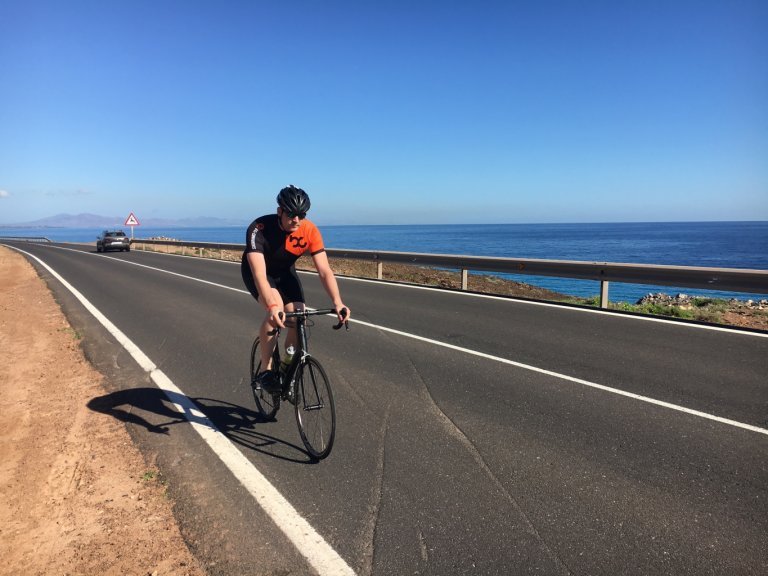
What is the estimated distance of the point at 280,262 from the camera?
4238 millimetres

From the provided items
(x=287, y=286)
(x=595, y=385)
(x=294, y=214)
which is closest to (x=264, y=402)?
→ (x=287, y=286)

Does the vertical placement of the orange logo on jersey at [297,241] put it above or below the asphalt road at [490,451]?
above

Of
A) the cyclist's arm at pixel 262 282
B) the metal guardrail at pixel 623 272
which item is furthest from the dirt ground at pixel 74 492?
the metal guardrail at pixel 623 272

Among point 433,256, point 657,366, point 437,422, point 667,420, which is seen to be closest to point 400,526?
point 437,422

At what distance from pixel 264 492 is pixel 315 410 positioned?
764mm

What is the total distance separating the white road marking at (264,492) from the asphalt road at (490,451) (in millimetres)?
54

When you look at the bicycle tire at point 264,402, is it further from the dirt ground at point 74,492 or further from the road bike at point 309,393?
the dirt ground at point 74,492

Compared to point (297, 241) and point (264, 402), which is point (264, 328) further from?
point (264, 402)

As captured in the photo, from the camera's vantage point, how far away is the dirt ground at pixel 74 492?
279cm

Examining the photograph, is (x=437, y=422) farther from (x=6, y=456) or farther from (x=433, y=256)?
(x=433, y=256)

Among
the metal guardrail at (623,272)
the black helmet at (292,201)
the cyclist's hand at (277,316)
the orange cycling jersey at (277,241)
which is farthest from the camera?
the metal guardrail at (623,272)

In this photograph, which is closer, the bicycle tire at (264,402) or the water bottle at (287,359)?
the water bottle at (287,359)

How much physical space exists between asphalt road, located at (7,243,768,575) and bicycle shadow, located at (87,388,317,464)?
0.03m

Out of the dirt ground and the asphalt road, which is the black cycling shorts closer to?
the asphalt road
